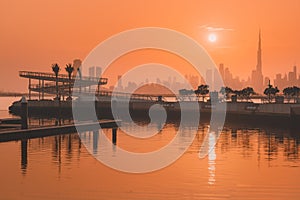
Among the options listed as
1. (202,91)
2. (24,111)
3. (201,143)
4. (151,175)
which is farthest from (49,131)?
(202,91)

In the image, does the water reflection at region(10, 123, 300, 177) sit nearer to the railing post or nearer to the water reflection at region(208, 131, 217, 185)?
the water reflection at region(208, 131, 217, 185)

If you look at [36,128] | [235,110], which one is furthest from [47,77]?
[36,128]

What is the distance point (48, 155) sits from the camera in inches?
1670

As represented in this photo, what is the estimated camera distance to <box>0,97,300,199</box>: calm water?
28484mm

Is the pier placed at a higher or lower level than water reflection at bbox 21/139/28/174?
higher

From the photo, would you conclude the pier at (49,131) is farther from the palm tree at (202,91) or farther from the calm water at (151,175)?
the palm tree at (202,91)

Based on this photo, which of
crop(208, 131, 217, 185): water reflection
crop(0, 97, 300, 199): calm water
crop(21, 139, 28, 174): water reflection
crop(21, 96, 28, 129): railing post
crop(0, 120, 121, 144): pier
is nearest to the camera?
crop(0, 97, 300, 199): calm water

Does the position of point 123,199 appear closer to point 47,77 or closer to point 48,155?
point 48,155

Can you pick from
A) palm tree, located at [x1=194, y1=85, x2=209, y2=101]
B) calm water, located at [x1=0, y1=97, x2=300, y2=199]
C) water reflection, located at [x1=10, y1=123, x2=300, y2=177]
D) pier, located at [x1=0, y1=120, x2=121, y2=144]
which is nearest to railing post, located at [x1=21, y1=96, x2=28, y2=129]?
pier, located at [x1=0, y1=120, x2=121, y2=144]

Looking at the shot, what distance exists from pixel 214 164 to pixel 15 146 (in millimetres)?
16716

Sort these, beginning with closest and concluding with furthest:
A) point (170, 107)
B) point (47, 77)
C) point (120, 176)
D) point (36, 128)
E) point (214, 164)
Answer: point (120, 176) → point (214, 164) → point (36, 128) → point (170, 107) → point (47, 77)

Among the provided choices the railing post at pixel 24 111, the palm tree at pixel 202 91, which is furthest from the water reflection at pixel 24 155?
the palm tree at pixel 202 91

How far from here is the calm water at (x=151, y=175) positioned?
28484mm

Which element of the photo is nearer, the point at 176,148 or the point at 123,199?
the point at 123,199
